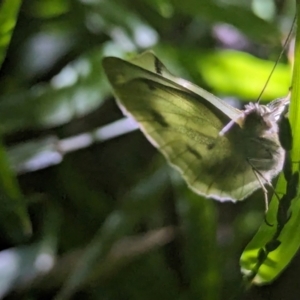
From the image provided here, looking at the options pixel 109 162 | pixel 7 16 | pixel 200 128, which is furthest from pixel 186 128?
pixel 109 162

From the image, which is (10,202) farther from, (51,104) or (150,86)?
(150,86)

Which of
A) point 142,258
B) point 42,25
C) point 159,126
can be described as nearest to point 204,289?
point 142,258

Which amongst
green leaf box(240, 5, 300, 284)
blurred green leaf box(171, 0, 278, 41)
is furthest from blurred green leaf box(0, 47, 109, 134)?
green leaf box(240, 5, 300, 284)

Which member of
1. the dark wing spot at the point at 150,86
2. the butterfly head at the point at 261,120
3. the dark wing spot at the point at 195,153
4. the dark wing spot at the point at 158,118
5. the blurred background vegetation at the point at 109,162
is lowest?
the blurred background vegetation at the point at 109,162

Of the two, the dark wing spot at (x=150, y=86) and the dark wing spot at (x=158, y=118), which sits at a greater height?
the dark wing spot at (x=150, y=86)

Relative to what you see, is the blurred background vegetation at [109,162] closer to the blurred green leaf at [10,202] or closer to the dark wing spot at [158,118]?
the blurred green leaf at [10,202]

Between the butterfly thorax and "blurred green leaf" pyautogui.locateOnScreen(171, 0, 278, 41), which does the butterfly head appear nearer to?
the butterfly thorax

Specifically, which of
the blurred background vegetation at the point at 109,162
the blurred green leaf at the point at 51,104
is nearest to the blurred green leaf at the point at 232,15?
the blurred background vegetation at the point at 109,162

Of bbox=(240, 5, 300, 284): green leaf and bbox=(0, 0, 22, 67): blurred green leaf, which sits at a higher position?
bbox=(0, 0, 22, 67): blurred green leaf
